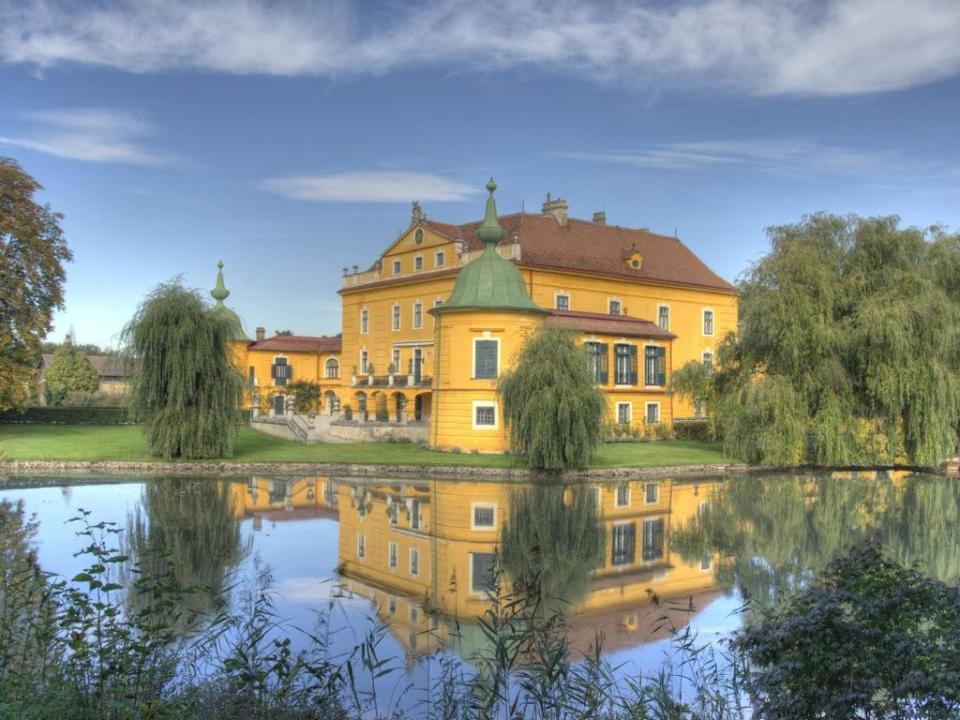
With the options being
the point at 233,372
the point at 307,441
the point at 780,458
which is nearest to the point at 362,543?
the point at 233,372

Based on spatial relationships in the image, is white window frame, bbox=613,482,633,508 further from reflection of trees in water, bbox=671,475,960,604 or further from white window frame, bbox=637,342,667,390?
white window frame, bbox=637,342,667,390

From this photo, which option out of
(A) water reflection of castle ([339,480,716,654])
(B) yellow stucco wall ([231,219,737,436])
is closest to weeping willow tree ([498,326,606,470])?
(A) water reflection of castle ([339,480,716,654])

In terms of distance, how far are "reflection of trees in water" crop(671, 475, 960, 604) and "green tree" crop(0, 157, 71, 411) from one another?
2486 centimetres

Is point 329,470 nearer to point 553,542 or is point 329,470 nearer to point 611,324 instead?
point 553,542

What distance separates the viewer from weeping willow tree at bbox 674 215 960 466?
85.2 feet

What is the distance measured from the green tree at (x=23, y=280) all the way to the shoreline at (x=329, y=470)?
866 cm

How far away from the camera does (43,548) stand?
1284 cm

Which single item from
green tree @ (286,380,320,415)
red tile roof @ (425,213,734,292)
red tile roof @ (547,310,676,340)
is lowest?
green tree @ (286,380,320,415)

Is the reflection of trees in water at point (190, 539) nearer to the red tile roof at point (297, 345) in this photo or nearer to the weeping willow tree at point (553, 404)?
the weeping willow tree at point (553, 404)

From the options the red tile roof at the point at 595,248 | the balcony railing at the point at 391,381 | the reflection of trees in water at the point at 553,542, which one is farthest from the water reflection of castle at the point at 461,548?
the red tile roof at the point at 595,248

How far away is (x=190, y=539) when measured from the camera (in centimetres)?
1403

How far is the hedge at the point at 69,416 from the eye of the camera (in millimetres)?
40781

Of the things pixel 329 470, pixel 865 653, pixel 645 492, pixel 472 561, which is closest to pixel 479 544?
pixel 472 561

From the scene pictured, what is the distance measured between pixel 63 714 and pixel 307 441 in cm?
3047
